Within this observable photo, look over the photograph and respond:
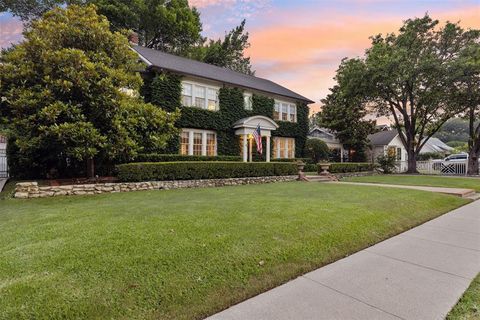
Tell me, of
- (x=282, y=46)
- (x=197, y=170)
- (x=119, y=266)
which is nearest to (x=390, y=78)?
(x=282, y=46)

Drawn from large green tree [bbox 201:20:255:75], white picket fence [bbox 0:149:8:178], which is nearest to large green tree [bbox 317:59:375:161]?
large green tree [bbox 201:20:255:75]

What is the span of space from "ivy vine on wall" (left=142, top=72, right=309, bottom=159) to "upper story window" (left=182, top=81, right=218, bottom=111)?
39 cm

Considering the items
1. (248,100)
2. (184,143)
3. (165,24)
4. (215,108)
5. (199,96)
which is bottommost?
(184,143)

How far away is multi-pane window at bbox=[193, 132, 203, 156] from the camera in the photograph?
17056 mm

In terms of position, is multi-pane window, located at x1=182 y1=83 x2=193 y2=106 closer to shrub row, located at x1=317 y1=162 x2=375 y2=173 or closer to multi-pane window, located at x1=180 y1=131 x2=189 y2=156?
multi-pane window, located at x1=180 y1=131 x2=189 y2=156

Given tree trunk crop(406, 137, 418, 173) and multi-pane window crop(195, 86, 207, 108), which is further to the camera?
tree trunk crop(406, 137, 418, 173)

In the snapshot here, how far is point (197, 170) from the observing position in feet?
38.6

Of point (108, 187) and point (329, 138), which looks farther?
point (329, 138)

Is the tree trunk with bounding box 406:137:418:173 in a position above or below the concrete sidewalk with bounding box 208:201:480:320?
above

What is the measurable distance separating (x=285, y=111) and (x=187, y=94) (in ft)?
29.6

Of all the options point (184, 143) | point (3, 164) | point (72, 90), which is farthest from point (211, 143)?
point (3, 164)

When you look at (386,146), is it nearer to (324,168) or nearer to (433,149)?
(324,168)

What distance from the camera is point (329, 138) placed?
28.8 metres

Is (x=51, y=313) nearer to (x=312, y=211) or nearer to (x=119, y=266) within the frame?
(x=119, y=266)
